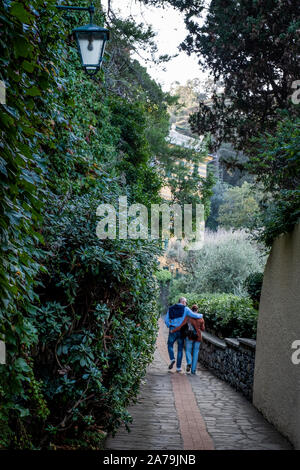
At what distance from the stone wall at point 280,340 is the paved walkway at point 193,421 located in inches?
11.6

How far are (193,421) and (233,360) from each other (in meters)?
3.45

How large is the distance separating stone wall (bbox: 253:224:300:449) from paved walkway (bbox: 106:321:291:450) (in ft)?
0.97

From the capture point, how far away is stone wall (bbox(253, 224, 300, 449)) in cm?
666

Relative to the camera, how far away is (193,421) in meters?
7.80

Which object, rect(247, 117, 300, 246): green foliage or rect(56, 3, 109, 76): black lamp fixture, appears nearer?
rect(56, 3, 109, 76): black lamp fixture

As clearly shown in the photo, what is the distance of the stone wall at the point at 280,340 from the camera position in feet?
21.9

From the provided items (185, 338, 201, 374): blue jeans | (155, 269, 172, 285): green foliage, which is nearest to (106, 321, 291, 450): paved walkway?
(185, 338, 201, 374): blue jeans

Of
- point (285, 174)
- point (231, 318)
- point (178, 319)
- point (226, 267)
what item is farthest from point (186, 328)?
point (226, 267)

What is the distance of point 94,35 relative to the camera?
6363 millimetres

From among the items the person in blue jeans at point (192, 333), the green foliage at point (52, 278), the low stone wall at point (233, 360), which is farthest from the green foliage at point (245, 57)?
the green foliage at point (52, 278)

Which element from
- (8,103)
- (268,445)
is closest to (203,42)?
(268,445)

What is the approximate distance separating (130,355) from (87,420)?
3.86 ft

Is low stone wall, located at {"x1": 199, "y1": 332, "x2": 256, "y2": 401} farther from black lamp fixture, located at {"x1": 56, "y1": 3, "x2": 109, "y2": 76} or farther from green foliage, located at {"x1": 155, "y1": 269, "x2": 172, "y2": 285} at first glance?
green foliage, located at {"x1": 155, "y1": 269, "x2": 172, "y2": 285}

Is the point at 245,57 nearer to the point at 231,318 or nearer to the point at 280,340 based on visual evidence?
the point at 231,318
